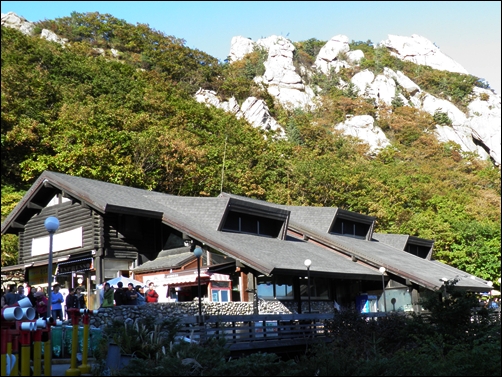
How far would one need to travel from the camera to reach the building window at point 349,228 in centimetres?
3391

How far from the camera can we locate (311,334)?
19.9 metres

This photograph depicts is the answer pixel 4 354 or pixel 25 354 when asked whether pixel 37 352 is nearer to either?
pixel 25 354

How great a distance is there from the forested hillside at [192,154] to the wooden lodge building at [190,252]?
16.6 feet

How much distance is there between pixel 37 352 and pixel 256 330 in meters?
10.5

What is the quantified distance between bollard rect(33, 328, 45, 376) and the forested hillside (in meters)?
12.6

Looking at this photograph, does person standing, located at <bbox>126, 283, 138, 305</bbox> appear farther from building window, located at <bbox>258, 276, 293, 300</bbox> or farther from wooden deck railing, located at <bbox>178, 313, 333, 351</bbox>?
building window, located at <bbox>258, 276, 293, 300</bbox>

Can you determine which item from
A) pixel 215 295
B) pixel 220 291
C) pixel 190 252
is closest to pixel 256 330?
pixel 215 295

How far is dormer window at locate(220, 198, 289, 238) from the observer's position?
86.7 feet

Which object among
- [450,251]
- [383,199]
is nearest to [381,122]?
[383,199]

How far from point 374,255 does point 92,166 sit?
54.1 ft

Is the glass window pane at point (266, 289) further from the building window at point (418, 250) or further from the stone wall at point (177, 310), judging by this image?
the building window at point (418, 250)

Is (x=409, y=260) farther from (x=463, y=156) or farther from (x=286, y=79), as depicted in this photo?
(x=286, y=79)

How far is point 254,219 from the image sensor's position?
1099 inches

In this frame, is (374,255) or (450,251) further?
(450,251)
